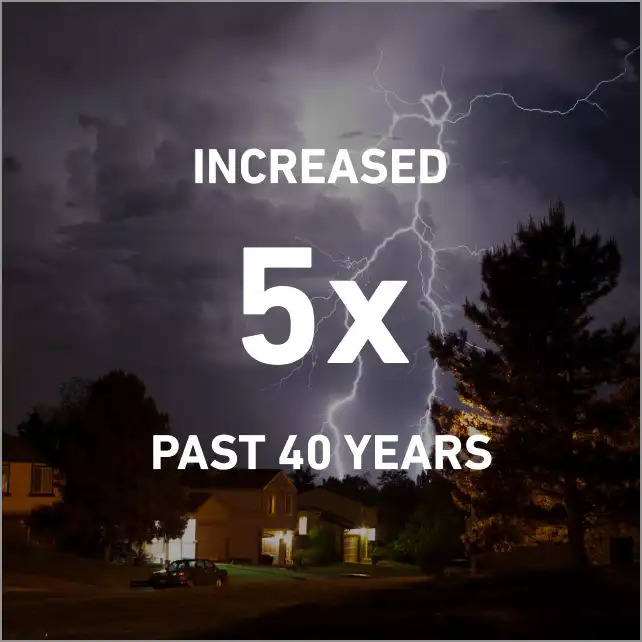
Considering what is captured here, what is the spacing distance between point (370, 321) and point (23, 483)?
79.9 ft

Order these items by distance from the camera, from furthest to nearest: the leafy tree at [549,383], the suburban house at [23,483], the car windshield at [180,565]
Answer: the suburban house at [23,483] → the car windshield at [180,565] → the leafy tree at [549,383]

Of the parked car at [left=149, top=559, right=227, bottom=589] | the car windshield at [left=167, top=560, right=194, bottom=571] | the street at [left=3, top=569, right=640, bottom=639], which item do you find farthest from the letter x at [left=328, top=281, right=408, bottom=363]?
the car windshield at [left=167, top=560, right=194, bottom=571]

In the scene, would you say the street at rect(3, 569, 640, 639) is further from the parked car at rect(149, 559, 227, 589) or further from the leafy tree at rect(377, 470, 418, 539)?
the leafy tree at rect(377, 470, 418, 539)

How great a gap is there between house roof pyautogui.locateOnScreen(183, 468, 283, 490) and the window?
8539 mm

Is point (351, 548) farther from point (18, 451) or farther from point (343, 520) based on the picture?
point (18, 451)

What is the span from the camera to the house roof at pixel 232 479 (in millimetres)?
49812

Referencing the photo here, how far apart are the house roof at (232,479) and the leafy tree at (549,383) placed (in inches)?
894

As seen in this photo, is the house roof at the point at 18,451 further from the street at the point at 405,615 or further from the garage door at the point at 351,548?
the street at the point at 405,615

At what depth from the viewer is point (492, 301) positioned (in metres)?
28.0

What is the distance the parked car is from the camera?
30.6m

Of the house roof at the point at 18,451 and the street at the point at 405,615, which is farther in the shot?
the house roof at the point at 18,451

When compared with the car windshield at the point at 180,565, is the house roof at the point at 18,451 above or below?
above

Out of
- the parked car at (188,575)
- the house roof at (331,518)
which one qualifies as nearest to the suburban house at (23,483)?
the parked car at (188,575)

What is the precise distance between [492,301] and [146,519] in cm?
1218
